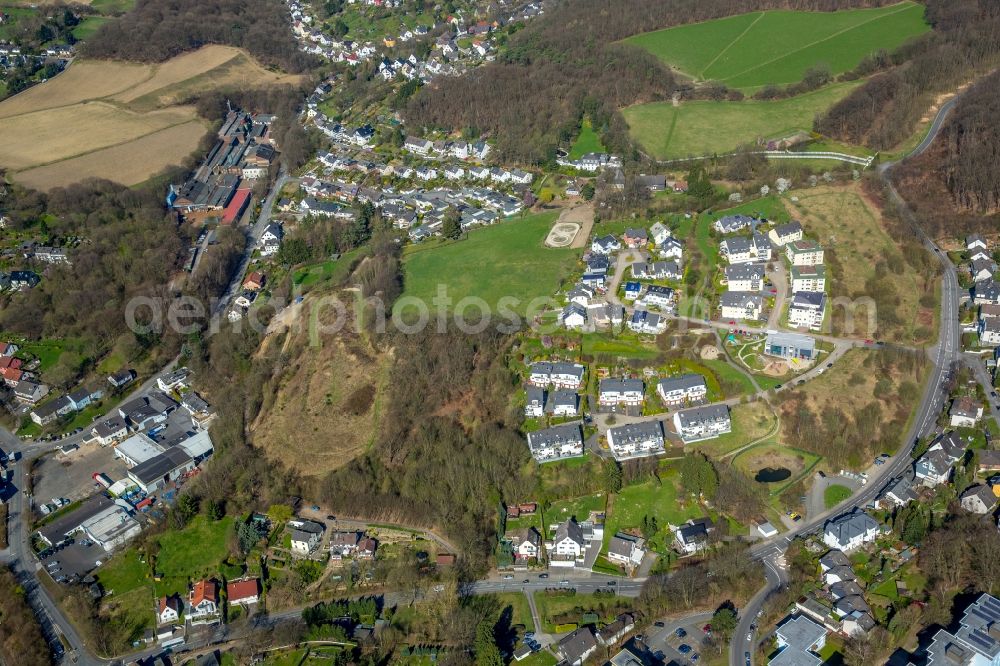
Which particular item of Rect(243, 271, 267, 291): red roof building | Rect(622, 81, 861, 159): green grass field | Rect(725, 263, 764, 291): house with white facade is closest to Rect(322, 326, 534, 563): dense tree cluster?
Rect(725, 263, 764, 291): house with white facade

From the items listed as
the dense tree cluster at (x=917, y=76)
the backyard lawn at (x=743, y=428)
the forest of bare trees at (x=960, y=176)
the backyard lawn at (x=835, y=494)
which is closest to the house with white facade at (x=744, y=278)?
the backyard lawn at (x=743, y=428)

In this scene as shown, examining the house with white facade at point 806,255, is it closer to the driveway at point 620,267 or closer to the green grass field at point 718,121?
the driveway at point 620,267

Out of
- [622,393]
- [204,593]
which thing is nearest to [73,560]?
[204,593]

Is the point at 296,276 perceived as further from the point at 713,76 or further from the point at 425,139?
the point at 713,76

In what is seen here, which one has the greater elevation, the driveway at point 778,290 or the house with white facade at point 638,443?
the driveway at point 778,290

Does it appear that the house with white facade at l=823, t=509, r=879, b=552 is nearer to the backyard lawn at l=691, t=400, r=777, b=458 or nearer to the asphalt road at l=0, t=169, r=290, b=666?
the backyard lawn at l=691, t=400, r=777, b=458
